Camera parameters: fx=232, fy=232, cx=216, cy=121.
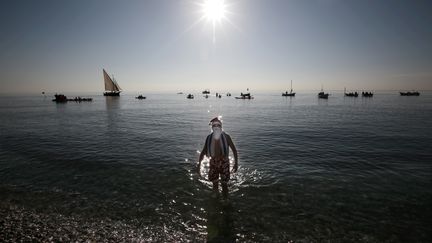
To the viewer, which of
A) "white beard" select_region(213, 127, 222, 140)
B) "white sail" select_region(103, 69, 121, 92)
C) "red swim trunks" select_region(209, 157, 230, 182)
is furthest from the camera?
"white sail" select_region(103, 69, 121, 92)

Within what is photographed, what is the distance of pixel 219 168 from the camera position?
24.3ft

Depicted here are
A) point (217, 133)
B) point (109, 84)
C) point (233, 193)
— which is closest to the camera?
point (217, 133)

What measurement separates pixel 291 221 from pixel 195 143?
12.3 metres

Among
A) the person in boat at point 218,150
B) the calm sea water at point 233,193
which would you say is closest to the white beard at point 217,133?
the person in boat at point 218,150

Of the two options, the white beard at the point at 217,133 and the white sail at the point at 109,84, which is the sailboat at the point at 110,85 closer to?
the white sail at the point at 109,84

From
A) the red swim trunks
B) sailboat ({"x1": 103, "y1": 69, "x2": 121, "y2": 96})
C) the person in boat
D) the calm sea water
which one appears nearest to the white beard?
the person in boat

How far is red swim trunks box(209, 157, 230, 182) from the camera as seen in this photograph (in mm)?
7367

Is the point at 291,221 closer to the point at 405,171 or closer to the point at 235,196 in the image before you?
the point at 235,196

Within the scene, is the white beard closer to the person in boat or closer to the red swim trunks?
the person in boat

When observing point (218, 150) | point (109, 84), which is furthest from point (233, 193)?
point (109, 84)

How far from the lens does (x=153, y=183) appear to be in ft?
30.9

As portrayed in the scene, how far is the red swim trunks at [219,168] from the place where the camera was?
7.37 m

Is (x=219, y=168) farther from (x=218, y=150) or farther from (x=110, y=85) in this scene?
(x=110, y=85)

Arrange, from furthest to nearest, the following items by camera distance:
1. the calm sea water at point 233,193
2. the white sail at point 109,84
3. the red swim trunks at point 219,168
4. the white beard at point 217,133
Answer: the white sail at point 109,84, the red swim trunks at point 219,168, the white beard at point 217,133, the calm sea water at point 233,193
